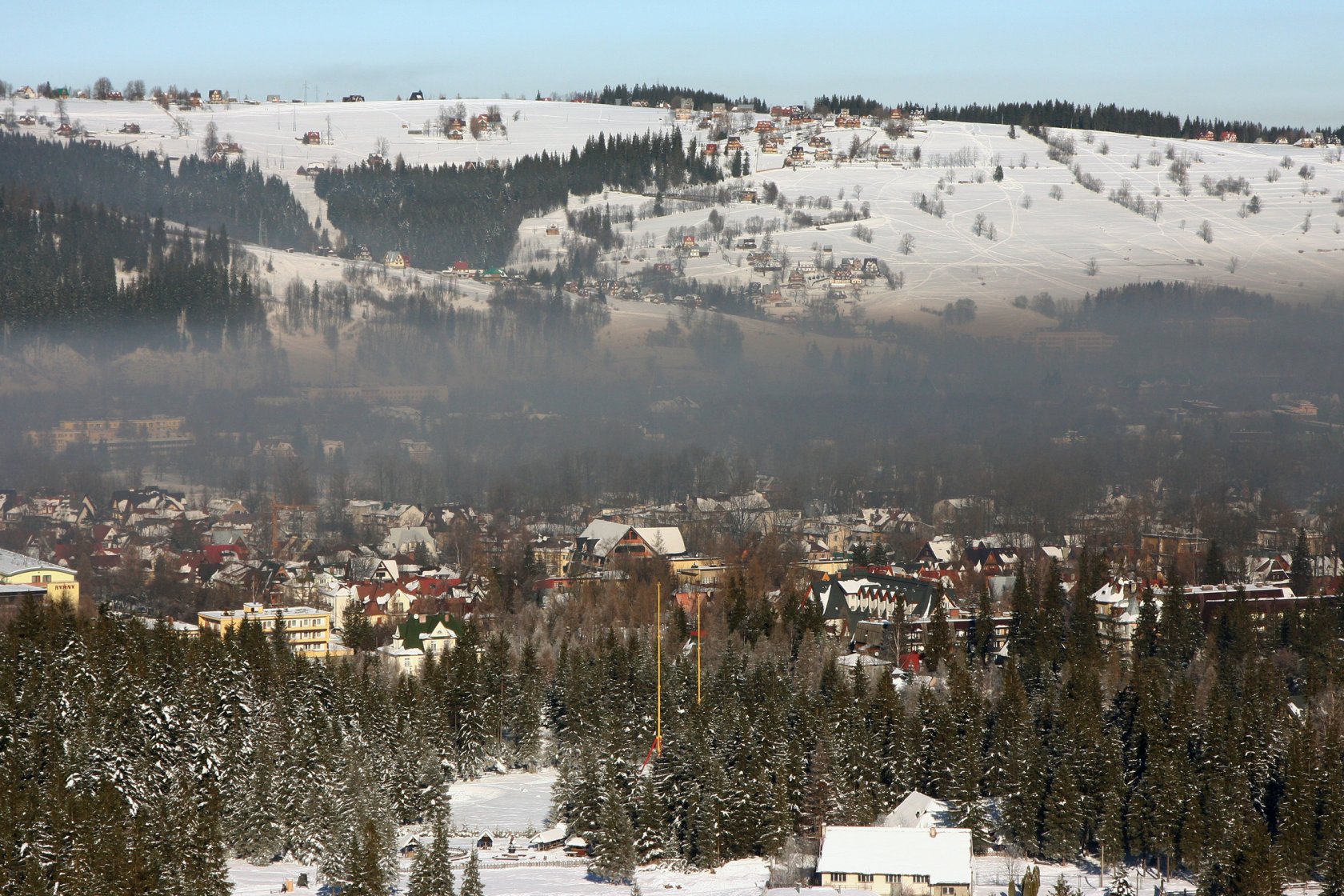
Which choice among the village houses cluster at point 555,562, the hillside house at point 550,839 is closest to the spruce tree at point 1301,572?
the village houses cluster at point 555,562

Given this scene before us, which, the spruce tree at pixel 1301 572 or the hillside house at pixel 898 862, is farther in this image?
the spruce tree at pixel 1301 572

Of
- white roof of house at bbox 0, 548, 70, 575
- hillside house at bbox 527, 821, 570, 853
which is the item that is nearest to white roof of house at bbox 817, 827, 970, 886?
hillside house at bbox 527, 821, 570, 853

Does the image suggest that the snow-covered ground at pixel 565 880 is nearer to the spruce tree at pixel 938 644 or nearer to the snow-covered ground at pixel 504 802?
the snow-covered ground at pixel 504 802

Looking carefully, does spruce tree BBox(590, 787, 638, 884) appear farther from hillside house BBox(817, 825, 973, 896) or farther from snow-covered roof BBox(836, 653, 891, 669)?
snow-covered roof BBox(836, 653, 891, 669)

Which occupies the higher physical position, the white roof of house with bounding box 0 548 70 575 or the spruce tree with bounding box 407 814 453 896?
the spruce tree with bounding box 407 814 453 896

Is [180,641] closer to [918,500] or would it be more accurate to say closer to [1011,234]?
[918,500]

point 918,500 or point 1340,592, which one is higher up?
point 1340,592

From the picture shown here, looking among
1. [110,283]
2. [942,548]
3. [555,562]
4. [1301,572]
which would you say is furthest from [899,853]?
[110,283]

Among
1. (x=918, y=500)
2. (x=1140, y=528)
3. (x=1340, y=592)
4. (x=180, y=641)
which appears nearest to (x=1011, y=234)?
(x=918, y=500)
